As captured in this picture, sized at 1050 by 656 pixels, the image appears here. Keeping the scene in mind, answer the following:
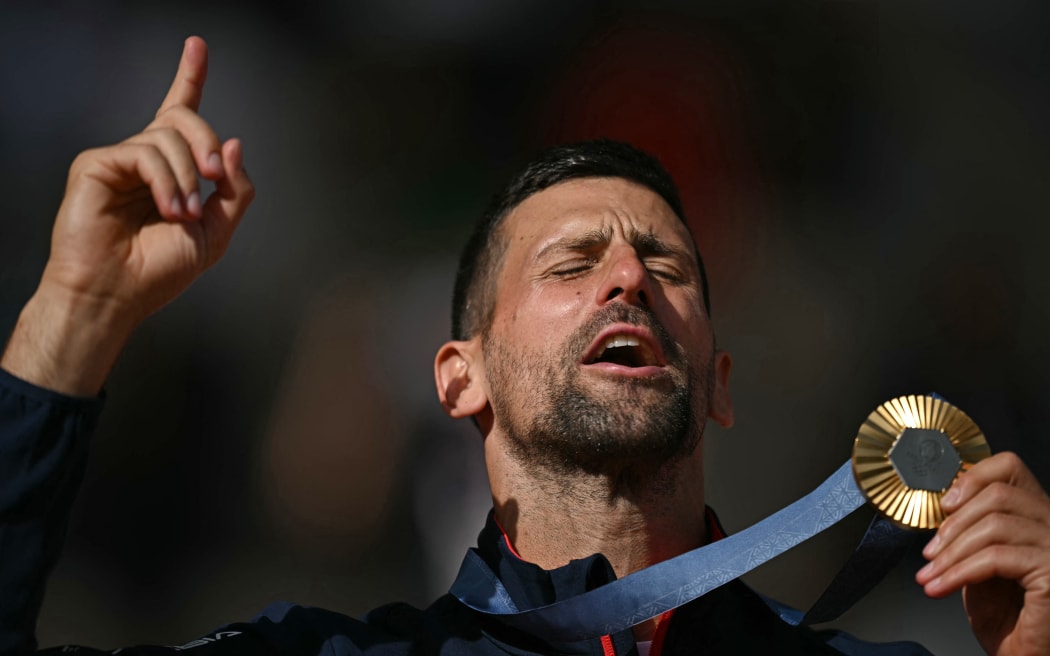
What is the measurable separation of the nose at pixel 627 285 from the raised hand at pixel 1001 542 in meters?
1.04

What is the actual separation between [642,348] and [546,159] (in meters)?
0.90

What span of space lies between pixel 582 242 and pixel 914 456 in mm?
1263

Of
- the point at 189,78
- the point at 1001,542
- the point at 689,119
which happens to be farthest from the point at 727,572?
the point at 689,119

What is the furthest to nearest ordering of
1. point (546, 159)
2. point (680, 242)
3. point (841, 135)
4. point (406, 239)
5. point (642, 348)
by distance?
1. point (841, 135)
2. point (406, 239)
3. point (546, 159)
4. point (680, 242)
5. point (642, 348)

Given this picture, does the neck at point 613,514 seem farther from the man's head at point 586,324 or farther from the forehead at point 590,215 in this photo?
the forehead at point 590,215

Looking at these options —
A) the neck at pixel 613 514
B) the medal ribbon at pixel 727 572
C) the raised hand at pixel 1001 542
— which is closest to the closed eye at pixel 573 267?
the neck at pixel 613 514

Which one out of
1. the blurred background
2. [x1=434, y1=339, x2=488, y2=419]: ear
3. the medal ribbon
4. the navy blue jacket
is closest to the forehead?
[x1=434, y1=339, x2=488, y2=419]: ear

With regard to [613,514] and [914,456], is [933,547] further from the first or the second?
[613,514]

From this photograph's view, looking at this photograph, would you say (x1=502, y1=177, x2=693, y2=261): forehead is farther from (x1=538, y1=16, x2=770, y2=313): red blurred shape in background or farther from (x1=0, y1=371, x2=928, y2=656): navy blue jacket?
(x1=538, y1=16, x2=770, y2=313): red blurred shape in background

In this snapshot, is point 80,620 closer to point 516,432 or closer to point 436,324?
point 436,324

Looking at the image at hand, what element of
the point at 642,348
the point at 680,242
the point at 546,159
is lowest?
the point at 642,348

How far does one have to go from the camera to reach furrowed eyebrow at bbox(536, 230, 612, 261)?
10.1 ft

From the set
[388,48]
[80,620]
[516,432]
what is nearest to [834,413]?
[516,432]

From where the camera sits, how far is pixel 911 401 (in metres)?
2.14
